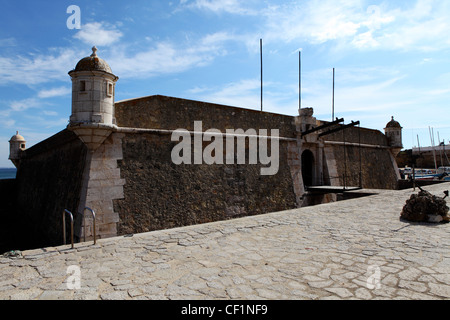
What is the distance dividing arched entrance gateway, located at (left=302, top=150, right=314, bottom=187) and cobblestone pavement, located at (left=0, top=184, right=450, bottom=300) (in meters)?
8.46

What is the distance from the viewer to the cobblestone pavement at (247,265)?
10.3 feet

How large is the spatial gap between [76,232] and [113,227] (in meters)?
0.95

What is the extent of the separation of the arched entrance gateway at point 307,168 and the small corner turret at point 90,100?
1026cm

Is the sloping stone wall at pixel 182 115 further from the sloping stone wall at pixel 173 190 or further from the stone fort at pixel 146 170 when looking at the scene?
the sloping stone wall at pixel 173 190

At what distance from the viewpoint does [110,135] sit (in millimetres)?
7996

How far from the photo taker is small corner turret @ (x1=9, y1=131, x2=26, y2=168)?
18812 millimetres

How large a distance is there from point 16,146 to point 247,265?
21.0 meters

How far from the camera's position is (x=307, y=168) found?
14789 millimetres

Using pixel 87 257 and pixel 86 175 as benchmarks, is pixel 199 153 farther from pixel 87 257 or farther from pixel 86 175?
pixel 87 257

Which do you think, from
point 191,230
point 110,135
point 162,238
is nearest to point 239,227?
point 191,230

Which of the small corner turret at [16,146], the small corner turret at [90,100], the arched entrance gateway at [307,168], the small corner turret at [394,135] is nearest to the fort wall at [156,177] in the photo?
the arched entrance gateway at [307,168]

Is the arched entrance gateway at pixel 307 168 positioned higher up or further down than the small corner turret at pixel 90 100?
further down

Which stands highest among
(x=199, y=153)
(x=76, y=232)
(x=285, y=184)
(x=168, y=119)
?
(x=168, y=119)

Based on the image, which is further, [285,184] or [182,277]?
[285,184]
